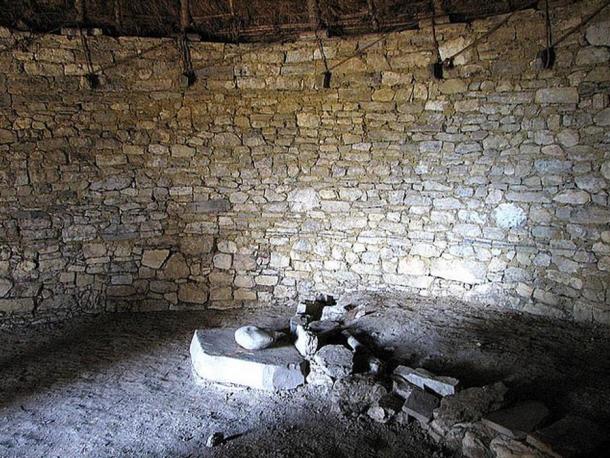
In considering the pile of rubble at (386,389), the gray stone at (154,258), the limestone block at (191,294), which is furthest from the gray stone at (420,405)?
the gray stone at (154,258)

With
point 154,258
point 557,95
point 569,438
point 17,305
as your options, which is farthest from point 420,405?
point 17,305

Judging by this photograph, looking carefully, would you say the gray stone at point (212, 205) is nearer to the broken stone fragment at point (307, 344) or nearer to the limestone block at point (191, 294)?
the limestone block at point (191, 294)

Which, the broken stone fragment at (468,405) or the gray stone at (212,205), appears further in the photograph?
the gray stone at (212,205)

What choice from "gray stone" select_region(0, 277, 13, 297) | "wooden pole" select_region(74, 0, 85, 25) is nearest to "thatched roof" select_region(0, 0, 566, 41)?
"wooden pole" select_region(74, 0, 85, 25)

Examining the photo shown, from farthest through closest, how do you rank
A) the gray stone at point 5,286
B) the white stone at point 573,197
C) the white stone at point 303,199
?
the white stone at point 303,199 < the gray stone at point 5,286 < the white stone at point 573,197

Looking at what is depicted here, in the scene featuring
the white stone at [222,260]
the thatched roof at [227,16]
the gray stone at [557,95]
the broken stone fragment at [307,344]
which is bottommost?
the broken stone fragment at [307,344]

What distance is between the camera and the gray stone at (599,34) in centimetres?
455

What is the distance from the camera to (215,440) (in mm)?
3285

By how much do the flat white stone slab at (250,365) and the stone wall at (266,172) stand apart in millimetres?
1941

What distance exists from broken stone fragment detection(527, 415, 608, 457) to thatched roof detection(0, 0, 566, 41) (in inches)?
177

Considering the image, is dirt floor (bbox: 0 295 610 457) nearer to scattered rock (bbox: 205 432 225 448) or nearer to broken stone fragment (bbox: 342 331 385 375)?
scattered rock (bbox: 205 432 225 448)

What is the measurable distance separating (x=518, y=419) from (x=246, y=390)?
2.13 metres

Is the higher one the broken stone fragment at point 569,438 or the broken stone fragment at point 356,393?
the broken stone fragment at point 569,438

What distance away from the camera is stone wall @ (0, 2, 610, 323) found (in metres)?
5.28
